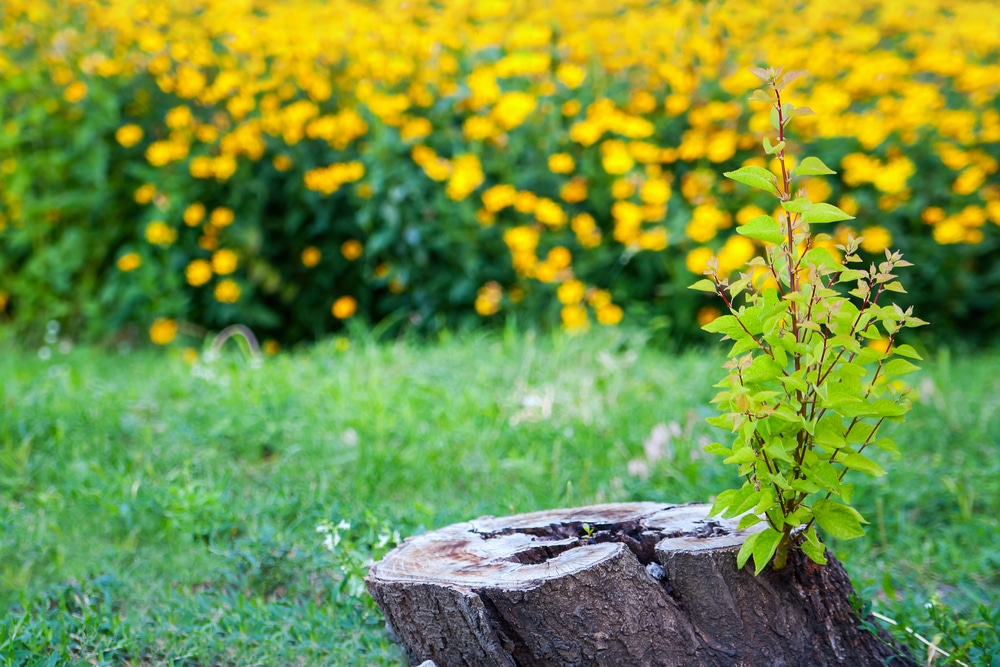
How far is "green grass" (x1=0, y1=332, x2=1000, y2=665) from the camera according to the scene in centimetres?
203

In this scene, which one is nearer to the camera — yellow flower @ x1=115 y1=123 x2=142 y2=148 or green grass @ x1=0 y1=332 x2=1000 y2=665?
green grass @ x1=0 y1=332 x2=1000 y2=665

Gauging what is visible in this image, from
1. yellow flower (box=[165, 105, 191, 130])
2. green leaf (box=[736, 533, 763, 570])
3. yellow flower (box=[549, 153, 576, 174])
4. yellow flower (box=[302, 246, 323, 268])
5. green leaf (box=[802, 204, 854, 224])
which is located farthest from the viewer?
yellow flower (box=[302, 246, 323, 268])

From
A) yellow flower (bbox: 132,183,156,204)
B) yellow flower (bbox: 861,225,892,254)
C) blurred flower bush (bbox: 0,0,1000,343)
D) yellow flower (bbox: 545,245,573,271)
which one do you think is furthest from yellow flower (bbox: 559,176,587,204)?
yellow flower (bbox: 132,183,156,204)

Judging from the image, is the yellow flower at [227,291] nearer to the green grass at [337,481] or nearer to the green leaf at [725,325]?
the green grass at [337,481]

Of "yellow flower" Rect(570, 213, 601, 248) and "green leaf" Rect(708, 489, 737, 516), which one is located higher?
"green leaf" Rect(708, 489, 737, 516)

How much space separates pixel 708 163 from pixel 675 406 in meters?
1.60

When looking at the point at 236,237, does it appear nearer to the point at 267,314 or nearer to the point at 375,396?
the point at 267,314

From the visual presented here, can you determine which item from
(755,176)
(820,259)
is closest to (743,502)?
(820,259)

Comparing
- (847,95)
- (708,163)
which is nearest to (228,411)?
(708,163)

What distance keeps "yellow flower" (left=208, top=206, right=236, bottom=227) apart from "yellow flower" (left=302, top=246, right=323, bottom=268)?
0.40m

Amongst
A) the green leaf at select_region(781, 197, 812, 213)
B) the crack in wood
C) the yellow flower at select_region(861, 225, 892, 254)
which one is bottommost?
the yellow flower at select_region(861, 225, 892, 254)

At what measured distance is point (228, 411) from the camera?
3.20 metres

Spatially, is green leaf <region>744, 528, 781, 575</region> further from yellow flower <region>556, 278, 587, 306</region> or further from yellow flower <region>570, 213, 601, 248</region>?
yellow flower <region>570, 213, 601, 248</region>

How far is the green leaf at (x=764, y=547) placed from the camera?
152cm
